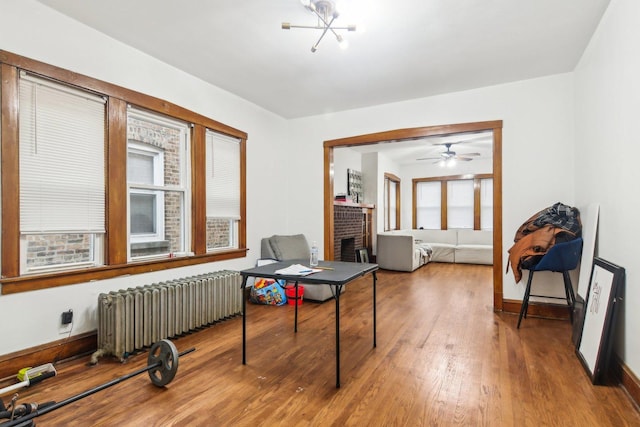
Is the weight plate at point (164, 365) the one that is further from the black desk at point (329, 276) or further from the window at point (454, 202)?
the window at point (454, 202)

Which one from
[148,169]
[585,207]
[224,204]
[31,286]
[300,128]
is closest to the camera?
[31,286]

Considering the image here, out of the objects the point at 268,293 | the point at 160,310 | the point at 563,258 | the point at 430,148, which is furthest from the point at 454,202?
the point at 160,310

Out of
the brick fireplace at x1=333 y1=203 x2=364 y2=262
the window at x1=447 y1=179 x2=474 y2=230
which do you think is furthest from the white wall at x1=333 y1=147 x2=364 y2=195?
the window at x1=447 y1=179 x2=474 y2=230

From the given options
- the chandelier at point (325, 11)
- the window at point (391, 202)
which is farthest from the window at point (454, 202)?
the chandelier at point (325, 11)

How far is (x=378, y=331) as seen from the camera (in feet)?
10.7

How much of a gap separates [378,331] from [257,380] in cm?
142

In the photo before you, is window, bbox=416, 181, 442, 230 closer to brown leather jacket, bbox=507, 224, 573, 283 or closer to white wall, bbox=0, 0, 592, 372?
white wall, bbox=0, 0, 592, 372

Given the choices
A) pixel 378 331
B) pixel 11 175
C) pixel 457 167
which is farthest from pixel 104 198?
pixel 457 167

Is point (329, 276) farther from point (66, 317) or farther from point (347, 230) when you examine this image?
point (347, 230)

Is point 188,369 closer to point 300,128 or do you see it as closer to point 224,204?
point 224,204

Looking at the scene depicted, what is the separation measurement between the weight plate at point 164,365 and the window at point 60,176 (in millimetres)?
1208

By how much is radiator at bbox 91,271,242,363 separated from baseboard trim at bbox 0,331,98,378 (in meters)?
0.19

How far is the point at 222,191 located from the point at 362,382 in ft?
9.37

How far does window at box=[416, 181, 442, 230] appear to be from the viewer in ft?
31.2
